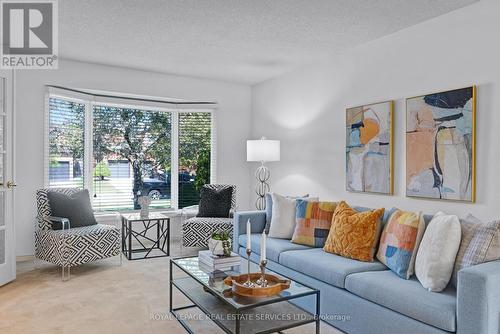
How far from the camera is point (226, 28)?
137 inches

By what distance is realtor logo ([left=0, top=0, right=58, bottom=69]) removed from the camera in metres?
3.11

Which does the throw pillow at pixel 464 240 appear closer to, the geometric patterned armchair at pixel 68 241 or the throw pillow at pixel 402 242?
the throw pillow at pixel 402 242

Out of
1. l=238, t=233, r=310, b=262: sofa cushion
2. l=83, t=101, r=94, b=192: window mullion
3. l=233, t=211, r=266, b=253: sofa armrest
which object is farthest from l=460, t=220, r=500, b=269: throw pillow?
l=83, t=101, r=94, b=192: window mullion

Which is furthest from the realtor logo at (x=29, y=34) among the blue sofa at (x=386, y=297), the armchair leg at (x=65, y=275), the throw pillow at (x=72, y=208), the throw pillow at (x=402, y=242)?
the throw pillow at (x=402, y=242)

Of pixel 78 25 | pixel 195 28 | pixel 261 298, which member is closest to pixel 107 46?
pixel 78 25

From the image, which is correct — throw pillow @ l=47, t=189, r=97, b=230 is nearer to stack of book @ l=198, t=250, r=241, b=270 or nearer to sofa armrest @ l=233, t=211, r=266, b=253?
sofa armrest @ l=233, t=211, r=266, b=253

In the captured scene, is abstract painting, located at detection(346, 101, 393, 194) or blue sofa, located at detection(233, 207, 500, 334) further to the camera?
abstract painting, located at detection(346, 101, 393, 194)

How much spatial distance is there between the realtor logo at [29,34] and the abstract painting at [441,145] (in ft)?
10.4

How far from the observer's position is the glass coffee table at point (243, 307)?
2.10 meters

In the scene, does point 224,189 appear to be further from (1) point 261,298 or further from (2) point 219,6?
(1) point 261,298

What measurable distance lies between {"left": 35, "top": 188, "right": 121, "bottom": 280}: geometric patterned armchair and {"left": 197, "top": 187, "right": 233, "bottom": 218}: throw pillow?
123 centimetres

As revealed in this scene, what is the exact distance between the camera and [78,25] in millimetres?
3439

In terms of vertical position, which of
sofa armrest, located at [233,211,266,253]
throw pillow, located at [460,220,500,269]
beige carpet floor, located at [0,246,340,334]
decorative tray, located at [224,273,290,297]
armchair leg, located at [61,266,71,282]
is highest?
Result: throw pillow, located at [460,220,500,269]

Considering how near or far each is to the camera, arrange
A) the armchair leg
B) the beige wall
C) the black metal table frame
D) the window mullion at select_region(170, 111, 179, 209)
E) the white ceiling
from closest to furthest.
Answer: the beige wall
the white ceiling
the armchair leg
the black metal table frame
the window mullion at select_region(170, 111, 179, 209)
